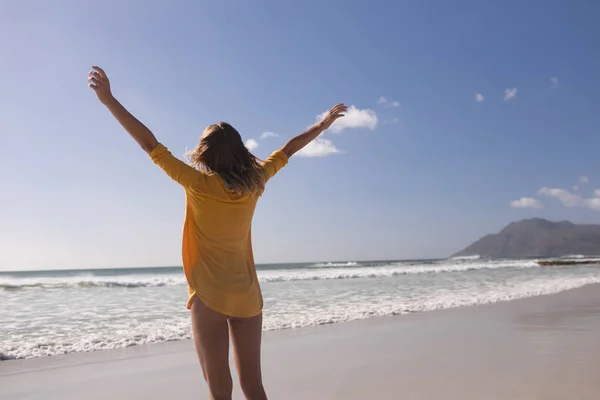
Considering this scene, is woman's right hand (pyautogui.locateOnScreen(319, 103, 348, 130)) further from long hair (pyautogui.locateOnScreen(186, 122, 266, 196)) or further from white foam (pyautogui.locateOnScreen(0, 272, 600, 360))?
white foam (pyautogui.locateOnScreen(0, 272, 600, 360))

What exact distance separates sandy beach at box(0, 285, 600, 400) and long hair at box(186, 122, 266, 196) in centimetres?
296

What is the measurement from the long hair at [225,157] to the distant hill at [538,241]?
114 m

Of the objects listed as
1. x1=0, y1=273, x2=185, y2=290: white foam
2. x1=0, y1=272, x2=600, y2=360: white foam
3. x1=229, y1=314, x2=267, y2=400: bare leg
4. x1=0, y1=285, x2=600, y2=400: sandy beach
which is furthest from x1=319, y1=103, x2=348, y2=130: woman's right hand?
x1=0, y1=273, x2=185, y2=290: white foam

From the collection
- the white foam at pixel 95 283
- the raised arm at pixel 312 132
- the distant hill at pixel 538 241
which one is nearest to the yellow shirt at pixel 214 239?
the raised arm at pixel 312 132

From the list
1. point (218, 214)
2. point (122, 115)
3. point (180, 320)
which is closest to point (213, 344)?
point (218, 214)

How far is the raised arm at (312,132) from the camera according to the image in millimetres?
2492

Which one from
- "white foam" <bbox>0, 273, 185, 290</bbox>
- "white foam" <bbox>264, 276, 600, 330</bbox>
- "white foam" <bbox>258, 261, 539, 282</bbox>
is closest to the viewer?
"white foam" <bbox>264, 276, 600, 330</bbox>

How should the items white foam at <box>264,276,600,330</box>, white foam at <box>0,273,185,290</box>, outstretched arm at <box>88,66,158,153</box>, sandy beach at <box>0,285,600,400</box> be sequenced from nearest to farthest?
outstretched arm at <box>88,66,158,153</box>
sandy beach at <box>0,285,600,400</box>
white foam at <box>264,276,600,330</box>
white foam at <box>0,273,185,290</box>

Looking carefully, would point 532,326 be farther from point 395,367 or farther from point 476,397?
point 476,397

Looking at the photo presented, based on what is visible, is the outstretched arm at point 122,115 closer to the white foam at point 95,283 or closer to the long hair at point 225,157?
the long hair at point 225,157

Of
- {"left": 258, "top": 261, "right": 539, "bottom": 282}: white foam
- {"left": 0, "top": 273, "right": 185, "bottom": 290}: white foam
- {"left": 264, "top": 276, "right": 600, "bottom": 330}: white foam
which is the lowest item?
{"left": 264, "top": 276, "right": 600, "bottom": 330}: white foam

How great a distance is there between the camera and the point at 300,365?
5453 millimetres

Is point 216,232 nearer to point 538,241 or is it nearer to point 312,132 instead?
point 312,132

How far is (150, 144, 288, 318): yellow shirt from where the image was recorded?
6.54ft
